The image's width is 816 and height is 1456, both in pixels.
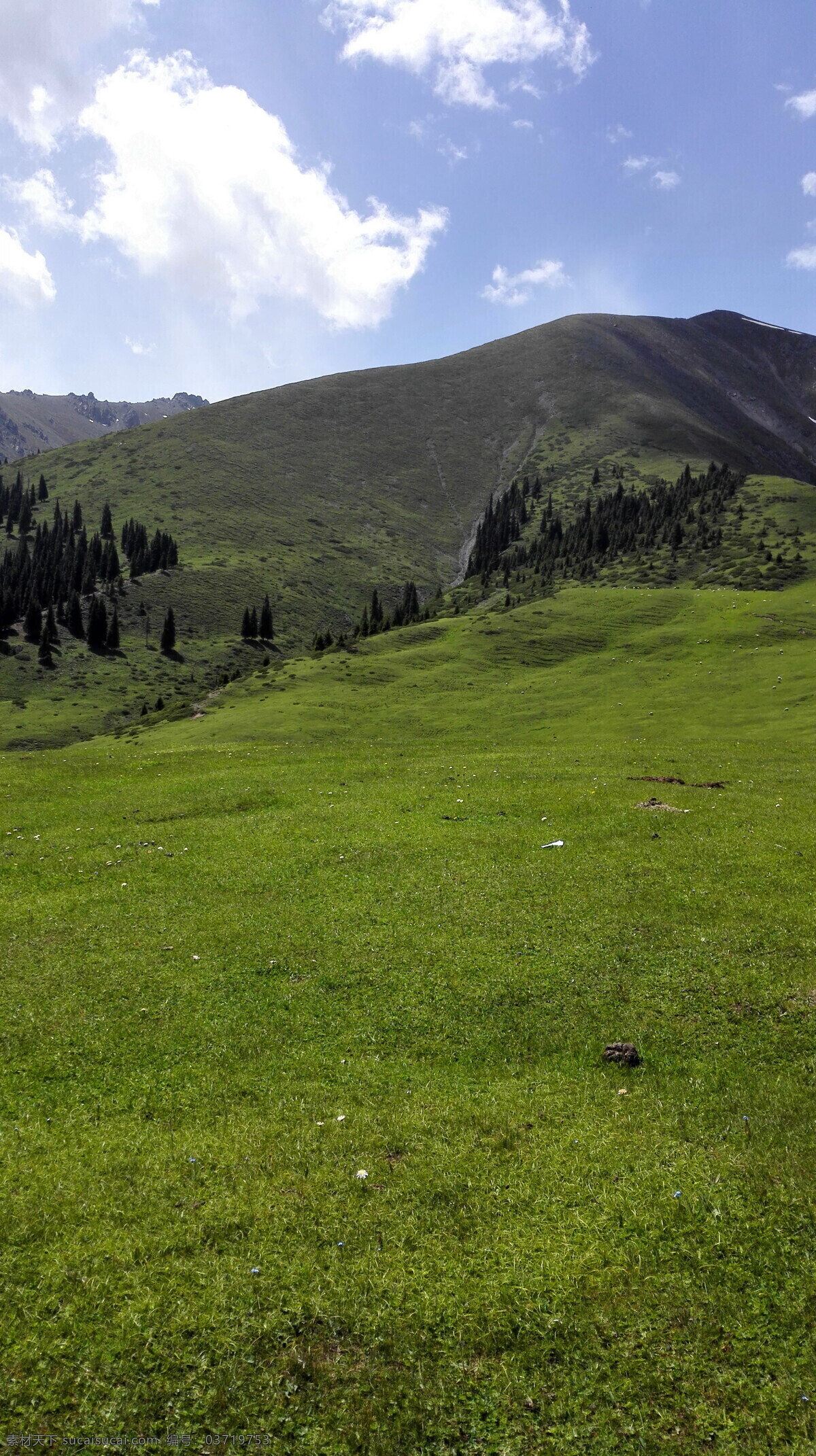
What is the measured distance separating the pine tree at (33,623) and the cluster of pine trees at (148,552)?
95.8ft

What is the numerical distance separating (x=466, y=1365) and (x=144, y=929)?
13970 millimetres

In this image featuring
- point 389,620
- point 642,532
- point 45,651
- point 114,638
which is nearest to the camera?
point 389,620

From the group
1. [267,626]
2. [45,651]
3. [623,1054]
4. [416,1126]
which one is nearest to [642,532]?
[267,626]

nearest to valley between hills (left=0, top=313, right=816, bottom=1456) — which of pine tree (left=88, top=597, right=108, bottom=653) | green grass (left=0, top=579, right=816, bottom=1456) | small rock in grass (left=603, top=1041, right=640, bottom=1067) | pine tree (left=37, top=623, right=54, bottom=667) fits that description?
green grass (left=0, top=579, right=816, bottom=1456)

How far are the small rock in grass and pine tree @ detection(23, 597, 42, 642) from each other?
158m

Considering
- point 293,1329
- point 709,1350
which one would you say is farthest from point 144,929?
point 709,1350

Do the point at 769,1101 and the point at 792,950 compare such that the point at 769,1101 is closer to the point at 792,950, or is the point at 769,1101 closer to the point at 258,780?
the point at 792,950

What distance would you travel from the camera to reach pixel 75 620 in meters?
154

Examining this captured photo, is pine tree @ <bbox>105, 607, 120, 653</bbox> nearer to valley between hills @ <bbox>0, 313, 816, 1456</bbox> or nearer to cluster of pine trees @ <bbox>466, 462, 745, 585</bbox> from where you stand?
cluster of pine trees @ <bbox>466, 462, 745, 585</bbox>

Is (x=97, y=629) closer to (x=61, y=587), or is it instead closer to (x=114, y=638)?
(x=114, y=638)

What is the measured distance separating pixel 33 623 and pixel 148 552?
42.4 m

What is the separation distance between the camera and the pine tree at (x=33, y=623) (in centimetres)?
15000

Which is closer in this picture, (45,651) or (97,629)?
(45,651)

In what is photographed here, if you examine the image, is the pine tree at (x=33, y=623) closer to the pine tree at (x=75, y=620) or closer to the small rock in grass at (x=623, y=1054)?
the pine tree at (x=75, y=620)
